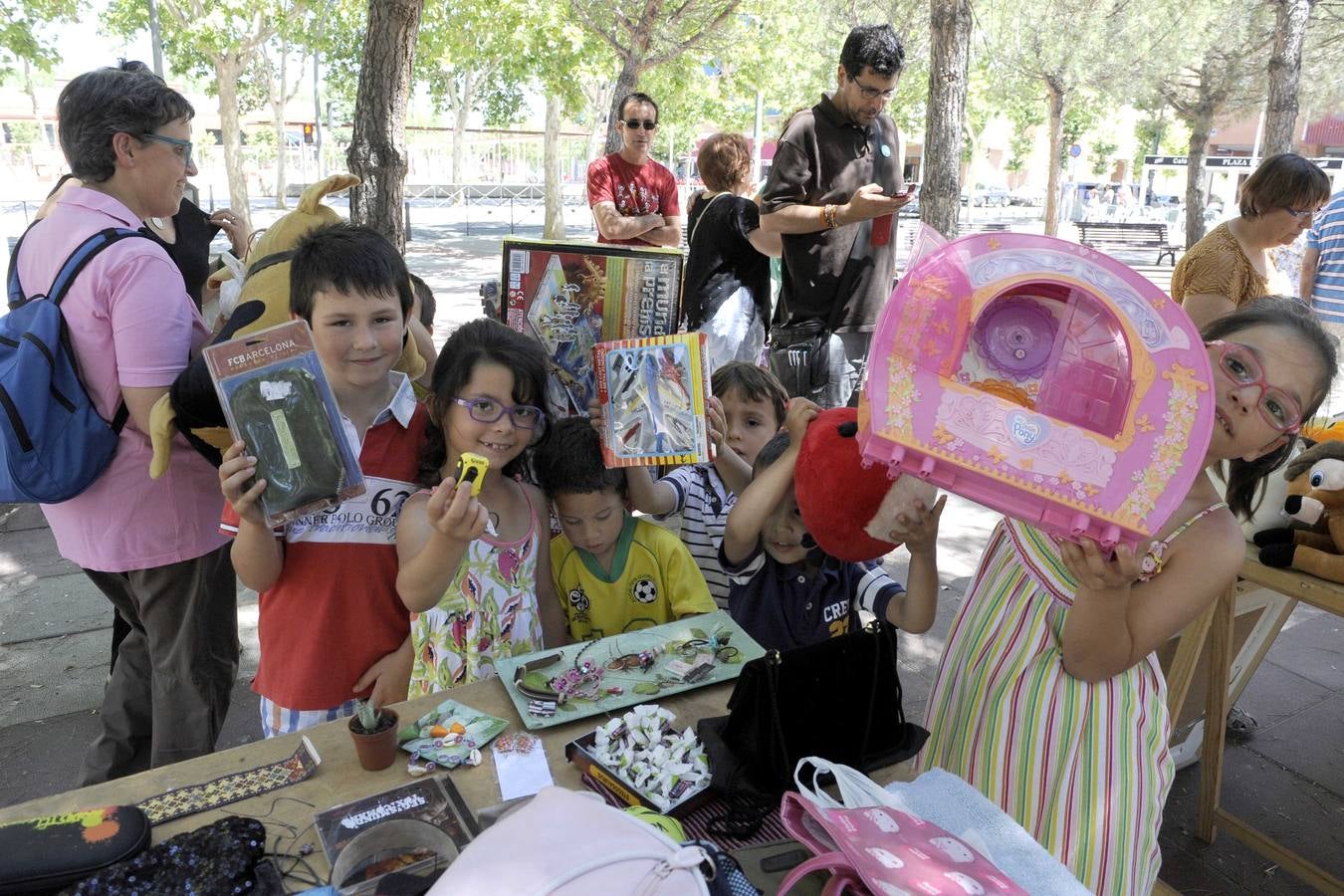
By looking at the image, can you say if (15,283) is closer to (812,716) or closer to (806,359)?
(812,716)

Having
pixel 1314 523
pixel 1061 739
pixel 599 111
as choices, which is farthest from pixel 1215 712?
pixel 599 111

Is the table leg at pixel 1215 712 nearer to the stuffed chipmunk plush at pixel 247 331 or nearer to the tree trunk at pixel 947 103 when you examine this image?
the stuffed chipmunk plush at pixel 247 331

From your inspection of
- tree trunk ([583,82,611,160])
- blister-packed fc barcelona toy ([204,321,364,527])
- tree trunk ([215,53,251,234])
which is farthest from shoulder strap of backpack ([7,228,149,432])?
tree trunk ([583,82,611,160])

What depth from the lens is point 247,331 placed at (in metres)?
1.77

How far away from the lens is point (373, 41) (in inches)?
162

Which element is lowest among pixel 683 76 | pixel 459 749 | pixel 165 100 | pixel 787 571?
pixel 459 749

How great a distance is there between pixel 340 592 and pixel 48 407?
33.4 inches

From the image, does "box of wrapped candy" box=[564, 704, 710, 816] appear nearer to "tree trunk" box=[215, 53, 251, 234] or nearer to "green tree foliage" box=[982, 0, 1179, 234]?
"green tree foliage" box=[982, 0, 1179, 234]

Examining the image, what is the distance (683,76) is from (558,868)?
1619cm

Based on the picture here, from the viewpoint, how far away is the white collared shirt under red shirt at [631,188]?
454 cm

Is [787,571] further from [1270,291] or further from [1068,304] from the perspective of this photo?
[1270,291]

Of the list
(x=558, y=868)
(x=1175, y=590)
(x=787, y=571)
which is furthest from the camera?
(x=787, y=571)

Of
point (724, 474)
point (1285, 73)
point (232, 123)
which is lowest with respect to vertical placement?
point (724, 474)

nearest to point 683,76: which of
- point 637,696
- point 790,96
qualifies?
point 790,96
